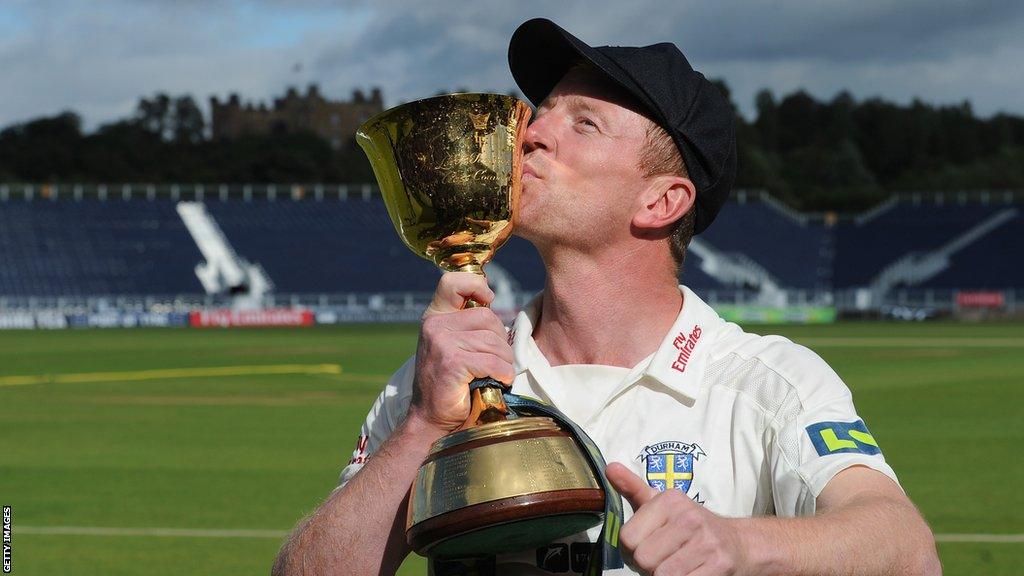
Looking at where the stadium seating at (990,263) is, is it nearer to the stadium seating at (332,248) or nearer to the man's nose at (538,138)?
the stadium seating at (332,248)

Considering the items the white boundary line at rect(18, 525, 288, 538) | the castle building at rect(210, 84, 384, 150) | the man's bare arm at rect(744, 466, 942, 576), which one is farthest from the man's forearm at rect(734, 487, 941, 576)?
the castle building at rect(210, 84, 384, 150)

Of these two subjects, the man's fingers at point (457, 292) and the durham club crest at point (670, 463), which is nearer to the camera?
the man's fingers at point (457, 292)

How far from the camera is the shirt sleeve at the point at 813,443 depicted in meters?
2.66

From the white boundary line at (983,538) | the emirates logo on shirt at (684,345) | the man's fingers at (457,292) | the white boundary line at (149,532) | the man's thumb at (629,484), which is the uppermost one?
the man's fingers at (457,292)

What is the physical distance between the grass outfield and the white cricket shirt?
496 centimetres

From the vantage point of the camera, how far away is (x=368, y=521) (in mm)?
2678

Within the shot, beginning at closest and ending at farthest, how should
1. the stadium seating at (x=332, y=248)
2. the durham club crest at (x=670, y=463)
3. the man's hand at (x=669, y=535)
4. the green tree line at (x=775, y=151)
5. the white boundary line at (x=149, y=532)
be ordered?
the man's hand at (x=669, y=535)
the durham club crest at (x=670, y=463)
the white boundary line at (x=149, y=532)
the stadium seating at (x=332, y=248)
the green tree line at (x=775, y=151)

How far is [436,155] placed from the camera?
102 inches

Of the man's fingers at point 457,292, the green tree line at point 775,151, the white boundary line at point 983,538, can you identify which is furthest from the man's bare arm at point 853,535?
the green tree line at point 775,151

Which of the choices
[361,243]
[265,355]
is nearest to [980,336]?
[265,355]

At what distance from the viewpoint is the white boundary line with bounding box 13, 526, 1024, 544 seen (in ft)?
27.8

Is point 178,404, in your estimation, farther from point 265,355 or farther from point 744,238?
point 744,238

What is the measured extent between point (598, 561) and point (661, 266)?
0.92m

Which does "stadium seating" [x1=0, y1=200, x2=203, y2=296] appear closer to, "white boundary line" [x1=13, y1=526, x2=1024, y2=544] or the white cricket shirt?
"white boundary line" [x1=13, y1=526, x2=1024, y2=544]
